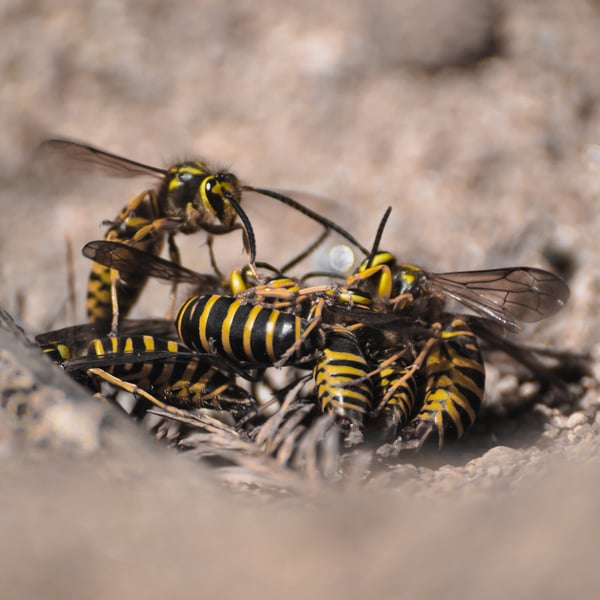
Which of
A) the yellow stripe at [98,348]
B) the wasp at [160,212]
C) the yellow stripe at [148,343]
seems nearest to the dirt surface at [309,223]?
the wasp at [160,212]

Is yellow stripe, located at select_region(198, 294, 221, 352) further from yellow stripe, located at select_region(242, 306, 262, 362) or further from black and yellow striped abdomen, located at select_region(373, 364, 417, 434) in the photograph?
black and yellow striped abdomen, located at select_region(373, 364, 417, 434)

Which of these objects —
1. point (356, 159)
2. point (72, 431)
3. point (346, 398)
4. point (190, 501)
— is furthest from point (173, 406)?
point (356, 159)

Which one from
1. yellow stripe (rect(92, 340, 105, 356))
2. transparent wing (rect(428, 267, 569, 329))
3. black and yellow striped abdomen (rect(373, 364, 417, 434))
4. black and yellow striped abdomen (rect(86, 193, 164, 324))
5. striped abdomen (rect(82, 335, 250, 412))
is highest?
black and yellow striped abdomen (rect(86, 193, 164, 324))

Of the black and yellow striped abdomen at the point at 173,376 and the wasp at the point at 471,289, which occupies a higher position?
the wasp at the point at 471,289

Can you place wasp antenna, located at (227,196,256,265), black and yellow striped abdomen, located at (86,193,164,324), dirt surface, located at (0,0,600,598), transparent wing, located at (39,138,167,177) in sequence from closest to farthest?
dirt surface, located at (0,0,600,598) < wasp antenna, located at (227,196,256,265) < black and yellow striped abdomen, located at (86,193,164,324) < transparent wing, located at (39,138,167,177)

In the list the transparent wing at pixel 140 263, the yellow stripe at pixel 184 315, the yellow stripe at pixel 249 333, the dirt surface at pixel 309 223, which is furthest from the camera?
the transparent wing at pixel 140 263

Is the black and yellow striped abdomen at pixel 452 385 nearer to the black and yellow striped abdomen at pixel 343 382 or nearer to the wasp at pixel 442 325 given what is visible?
the wasp at pixel 442 325

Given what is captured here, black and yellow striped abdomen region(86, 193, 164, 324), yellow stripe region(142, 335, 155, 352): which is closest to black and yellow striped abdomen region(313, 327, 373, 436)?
yellow stripe region(142, 335, 155, 352)

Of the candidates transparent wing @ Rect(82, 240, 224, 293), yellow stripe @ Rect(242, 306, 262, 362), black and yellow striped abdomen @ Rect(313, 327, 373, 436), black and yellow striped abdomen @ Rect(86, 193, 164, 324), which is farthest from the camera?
black and yellow striped abdomen @ Rect(86, 193, 164, 324)
